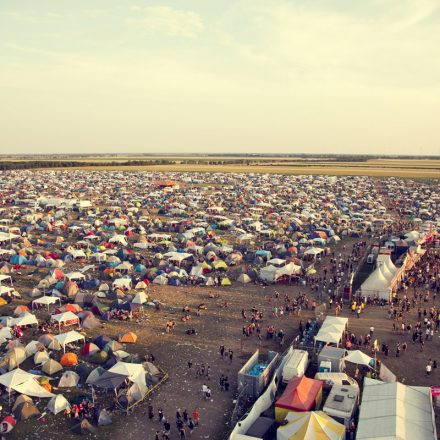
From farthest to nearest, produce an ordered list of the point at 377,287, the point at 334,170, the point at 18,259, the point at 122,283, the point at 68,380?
the point at 334,170
the point at 18,259
the point at 122,283
the point at 377,287
the point at 68,380

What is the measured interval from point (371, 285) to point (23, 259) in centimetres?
2811

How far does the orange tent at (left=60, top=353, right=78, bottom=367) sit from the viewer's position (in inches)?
811

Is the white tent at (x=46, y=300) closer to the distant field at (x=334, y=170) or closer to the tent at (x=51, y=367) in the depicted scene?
the tent at (x=51, y=367)

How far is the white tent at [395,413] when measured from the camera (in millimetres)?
13780

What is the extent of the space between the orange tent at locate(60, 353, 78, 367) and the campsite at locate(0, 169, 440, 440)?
5 centimetres

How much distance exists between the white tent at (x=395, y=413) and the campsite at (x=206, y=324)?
0.39 feet

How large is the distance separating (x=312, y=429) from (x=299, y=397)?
2.14 metres

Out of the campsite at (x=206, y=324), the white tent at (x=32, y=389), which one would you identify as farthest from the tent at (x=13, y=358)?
the white tent at (x=32, y=389)

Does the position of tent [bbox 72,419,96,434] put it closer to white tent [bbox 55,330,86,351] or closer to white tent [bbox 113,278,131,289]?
white tent [bbox 55,330,86,351]

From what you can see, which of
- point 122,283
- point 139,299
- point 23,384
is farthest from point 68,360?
point 122,283

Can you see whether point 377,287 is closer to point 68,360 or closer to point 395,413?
point 395,413

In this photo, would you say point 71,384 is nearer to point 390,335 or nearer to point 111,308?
point 111,308

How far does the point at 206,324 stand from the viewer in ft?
84.5

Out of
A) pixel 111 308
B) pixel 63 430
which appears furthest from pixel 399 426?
pixel 111 308
